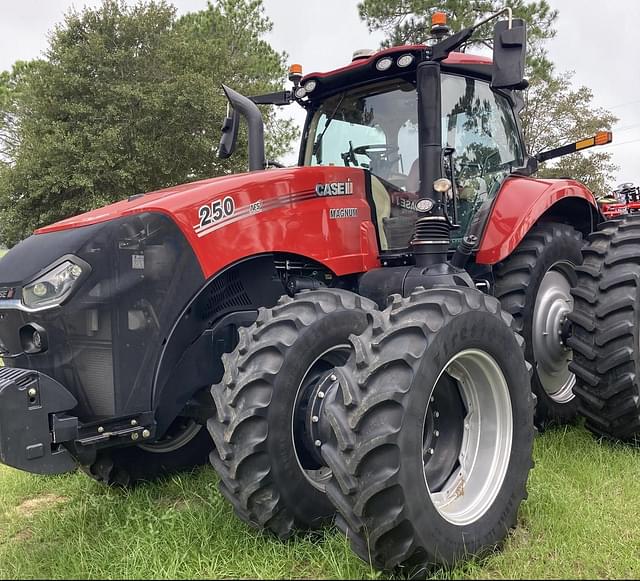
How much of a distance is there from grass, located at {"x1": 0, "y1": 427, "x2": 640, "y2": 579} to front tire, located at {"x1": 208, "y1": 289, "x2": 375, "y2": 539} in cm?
16

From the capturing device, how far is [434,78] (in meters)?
3.40

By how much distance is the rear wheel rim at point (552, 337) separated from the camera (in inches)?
162

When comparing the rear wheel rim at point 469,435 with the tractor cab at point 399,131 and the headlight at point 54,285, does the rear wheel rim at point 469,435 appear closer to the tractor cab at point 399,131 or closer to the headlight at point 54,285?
the tractor cab at point 399,131

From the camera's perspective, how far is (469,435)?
9.00ft

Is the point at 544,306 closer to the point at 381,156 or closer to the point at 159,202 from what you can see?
the point at 381,156

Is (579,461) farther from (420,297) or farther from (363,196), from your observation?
(363,196)

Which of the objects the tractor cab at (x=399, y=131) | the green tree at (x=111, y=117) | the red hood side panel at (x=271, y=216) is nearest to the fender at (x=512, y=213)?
the tractor cab at (x=399, y=131)

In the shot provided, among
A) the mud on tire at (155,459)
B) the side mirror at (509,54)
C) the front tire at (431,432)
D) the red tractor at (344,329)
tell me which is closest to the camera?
the front tire at (431,432)

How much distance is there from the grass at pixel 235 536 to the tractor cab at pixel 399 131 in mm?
1702

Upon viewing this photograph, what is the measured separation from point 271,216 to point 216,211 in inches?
13.3

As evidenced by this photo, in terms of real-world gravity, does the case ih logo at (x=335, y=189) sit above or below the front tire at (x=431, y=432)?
above

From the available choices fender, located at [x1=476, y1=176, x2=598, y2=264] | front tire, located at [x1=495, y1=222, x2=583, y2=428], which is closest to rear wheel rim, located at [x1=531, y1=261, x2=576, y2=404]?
front tire, located at [x1=495, y1=222, x2=583, y2=428]

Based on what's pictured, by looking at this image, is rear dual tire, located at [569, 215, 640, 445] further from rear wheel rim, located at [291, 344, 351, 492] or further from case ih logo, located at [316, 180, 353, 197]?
rear wheel rim, located at [291, 344, 351, 492]

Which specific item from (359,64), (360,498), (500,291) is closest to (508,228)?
(500,291)
